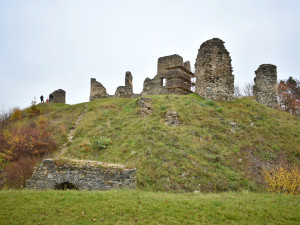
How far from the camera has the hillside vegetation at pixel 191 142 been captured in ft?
41.9

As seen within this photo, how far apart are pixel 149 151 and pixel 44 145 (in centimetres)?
974

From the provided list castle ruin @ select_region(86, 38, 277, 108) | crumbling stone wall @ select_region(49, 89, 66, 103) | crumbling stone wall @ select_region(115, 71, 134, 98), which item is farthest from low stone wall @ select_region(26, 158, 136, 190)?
crumbling stone wall @ select_region(49, 89, 66, 103)

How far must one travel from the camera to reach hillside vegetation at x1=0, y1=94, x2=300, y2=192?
41.9ft

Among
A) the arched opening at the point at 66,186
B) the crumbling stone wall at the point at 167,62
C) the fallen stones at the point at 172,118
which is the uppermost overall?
the crumbling stone wall at the point at 167,62

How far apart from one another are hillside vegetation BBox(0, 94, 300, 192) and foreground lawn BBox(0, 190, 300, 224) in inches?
121

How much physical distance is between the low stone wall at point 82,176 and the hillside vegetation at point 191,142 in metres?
1.47

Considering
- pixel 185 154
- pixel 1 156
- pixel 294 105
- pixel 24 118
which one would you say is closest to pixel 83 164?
pixel 185 154

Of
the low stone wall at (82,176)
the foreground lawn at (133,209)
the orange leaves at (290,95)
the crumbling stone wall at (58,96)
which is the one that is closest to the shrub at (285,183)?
the foreground lawn at (133,209)

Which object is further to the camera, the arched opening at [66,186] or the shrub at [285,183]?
the arched opening at [66,186]

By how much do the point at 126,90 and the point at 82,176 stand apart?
942 inches

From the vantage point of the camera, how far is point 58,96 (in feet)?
122

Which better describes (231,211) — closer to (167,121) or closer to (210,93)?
(167,121)

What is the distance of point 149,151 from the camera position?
14.8 meters

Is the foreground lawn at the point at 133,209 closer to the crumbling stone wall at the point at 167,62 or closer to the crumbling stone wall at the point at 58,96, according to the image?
the crumbling stone wall at the point at 167,62
